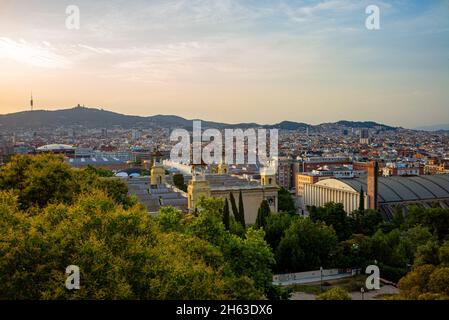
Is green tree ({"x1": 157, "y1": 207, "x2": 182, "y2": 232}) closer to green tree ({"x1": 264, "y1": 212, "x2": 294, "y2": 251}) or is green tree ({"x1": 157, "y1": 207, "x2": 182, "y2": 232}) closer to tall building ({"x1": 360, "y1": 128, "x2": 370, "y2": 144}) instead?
green tree ({"x1": 264, "y1": 212, "x2": 294, "y2": 251})

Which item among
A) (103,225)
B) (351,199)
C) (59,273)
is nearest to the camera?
(59,273)

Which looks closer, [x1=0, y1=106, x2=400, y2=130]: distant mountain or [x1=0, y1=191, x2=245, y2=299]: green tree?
[x1=0, y1=191, x2=245, y2=299]: green tree

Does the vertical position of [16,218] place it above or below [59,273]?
above

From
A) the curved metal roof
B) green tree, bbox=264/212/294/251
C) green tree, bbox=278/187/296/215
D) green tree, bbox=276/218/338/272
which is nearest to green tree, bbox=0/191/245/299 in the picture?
green tree, bbox=276/218/338/272

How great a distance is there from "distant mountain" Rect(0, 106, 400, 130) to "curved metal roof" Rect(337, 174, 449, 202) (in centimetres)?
9573

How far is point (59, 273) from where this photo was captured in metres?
8.18

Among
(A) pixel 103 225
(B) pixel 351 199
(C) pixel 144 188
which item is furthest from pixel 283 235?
(B) pixel 351 199

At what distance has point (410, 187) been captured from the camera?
45.2 meters

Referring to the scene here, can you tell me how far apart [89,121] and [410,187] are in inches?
5730

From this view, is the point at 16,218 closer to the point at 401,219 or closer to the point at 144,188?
the point at 144,188

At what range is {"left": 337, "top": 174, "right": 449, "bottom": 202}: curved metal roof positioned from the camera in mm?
43375

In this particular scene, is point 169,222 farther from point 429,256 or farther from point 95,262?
point 429,256

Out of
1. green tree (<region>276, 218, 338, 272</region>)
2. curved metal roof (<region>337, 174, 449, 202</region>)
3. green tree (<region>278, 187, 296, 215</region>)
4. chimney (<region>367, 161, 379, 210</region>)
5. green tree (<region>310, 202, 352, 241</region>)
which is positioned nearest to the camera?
green tree (<region>276, 218, 338, 272</region>)

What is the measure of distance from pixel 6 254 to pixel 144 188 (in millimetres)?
24805
